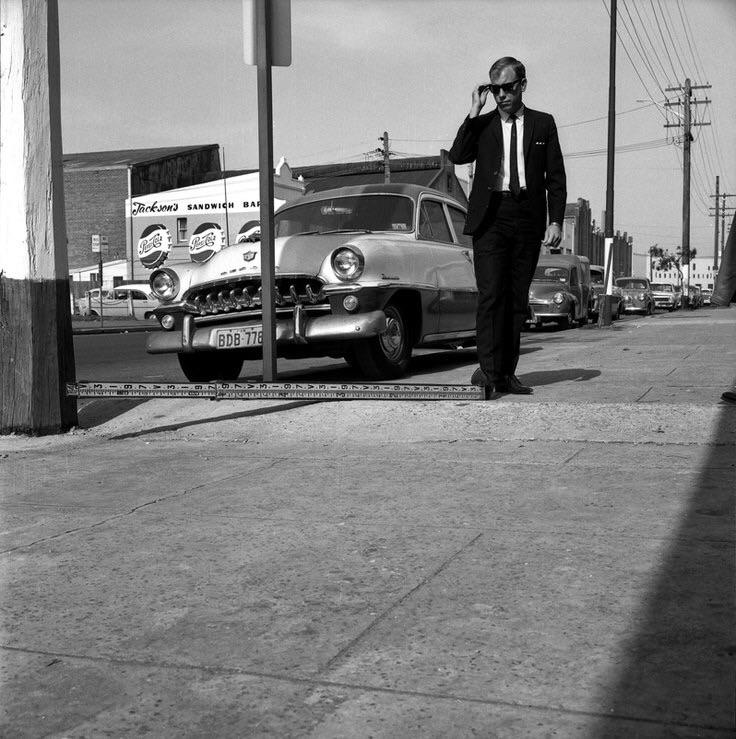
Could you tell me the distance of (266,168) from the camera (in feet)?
21.4

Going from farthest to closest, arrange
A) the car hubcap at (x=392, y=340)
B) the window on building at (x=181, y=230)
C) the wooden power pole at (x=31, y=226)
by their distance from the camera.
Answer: the window on building at (x=181, y=230)
the car hubcap at (x=392, y=340)
the wooden power pole at (x=31, y=226)

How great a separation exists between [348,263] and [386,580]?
16.5 ft

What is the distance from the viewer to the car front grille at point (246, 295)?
7820 mm

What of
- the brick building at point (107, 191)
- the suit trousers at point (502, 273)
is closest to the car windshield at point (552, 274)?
the suit trousers at point (502, 273)

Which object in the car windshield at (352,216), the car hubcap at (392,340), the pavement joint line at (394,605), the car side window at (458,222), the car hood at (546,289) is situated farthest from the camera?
the car hood at (546,289)

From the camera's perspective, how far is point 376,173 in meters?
57.0

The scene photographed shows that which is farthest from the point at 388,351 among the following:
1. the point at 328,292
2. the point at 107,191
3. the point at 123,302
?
the point at 107,191

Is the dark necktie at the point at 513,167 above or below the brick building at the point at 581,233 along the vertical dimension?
below

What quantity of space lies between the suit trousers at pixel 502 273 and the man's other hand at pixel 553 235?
0.07 metres

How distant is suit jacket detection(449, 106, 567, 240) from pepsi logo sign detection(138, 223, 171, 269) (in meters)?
55.4

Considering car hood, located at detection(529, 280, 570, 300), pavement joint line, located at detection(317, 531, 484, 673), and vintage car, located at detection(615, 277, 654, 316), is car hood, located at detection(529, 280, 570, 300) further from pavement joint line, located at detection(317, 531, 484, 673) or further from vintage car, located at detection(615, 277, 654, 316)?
pavement joint line, located at detection(317, 531, 484, 673)

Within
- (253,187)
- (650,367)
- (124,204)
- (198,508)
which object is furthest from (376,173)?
(198,508)

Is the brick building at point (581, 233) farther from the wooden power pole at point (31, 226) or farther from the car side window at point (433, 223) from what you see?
the wooden power pole at point (31, 226)

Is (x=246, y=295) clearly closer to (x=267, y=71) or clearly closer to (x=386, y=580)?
(x=267, y=71)
